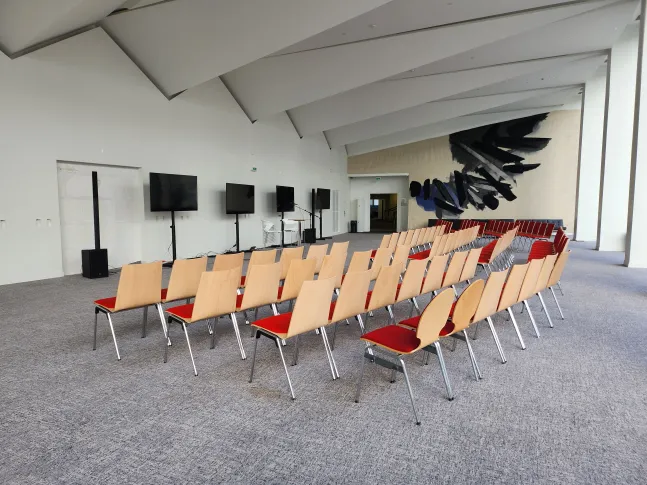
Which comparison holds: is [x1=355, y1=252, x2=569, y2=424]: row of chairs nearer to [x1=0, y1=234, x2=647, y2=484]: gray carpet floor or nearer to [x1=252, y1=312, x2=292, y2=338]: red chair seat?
[x1=0, y1=234, x2=647, y2=484]: gray carpet floor

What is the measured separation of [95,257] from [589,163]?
1661 cm

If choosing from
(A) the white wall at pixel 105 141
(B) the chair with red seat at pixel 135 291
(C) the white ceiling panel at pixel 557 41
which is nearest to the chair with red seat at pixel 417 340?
(B) the chair with red seat at pixel 135 291

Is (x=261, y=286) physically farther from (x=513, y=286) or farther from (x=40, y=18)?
(x=40, y=18)

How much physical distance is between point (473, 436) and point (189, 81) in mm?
8518

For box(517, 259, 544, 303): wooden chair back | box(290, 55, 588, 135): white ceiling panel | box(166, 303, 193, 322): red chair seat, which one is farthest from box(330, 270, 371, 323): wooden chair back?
box(290, 55, 588, 135): white ceiling panel

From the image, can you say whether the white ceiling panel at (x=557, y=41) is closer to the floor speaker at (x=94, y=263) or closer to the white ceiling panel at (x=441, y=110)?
the white ceiling panel at (x=441, y=110)

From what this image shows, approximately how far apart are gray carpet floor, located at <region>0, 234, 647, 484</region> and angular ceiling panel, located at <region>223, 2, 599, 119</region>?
6382mm

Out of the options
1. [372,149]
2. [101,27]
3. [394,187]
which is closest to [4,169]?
[101,27]

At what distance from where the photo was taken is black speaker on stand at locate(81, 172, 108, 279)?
302 inches

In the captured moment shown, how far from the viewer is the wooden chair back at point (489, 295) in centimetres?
338

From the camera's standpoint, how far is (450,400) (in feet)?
9.48

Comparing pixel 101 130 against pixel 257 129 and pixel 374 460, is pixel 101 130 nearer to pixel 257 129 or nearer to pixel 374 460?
pixel 257 129

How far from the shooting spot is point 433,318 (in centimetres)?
271

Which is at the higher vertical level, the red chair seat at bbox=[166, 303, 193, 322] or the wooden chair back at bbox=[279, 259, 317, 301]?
the wooden chair back at bbox=[279, 259, 317, 301]
